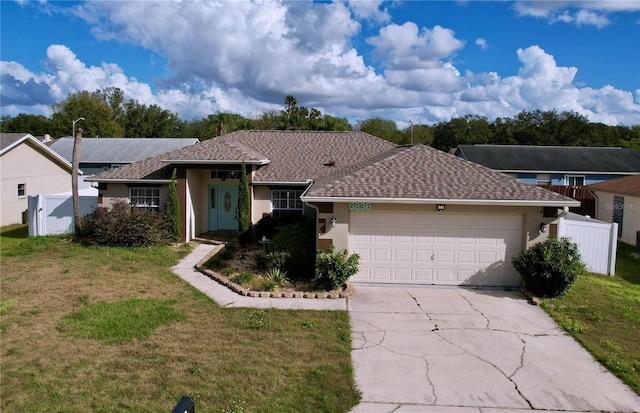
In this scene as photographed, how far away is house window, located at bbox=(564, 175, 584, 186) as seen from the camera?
113 feet

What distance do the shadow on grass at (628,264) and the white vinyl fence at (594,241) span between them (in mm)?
549

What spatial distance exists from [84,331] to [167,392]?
3.32 m

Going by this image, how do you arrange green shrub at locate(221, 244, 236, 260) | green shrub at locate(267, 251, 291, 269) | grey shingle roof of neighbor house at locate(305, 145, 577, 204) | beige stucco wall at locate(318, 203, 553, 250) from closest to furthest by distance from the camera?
grey shingle roof of neighbor house at locate(305, 145, 577, 204)
beige stucco wall at locate(318, 203, 553, 250)
green shrub at locate(267, 251, 291, 269)
green shrub at locate(221, 244, 236, 260)

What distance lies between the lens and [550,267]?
1129 cm

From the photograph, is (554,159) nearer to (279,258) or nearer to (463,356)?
(279,258)

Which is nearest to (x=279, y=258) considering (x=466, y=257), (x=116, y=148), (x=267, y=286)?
(x=267, y=286)

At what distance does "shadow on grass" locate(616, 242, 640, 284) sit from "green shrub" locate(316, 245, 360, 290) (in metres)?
8.82

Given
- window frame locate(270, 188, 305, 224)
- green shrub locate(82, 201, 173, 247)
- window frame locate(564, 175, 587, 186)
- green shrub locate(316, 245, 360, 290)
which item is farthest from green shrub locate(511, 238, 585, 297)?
window frame locate(564, 175, 587, 186)

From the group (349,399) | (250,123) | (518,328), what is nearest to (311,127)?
(250,123)

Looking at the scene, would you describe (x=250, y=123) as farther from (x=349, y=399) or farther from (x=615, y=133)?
Result: (x=615, y=133)

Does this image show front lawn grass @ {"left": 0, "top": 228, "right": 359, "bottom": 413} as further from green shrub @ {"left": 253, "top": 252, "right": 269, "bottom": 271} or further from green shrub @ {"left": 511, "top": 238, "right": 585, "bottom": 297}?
green shrub @ {"left": 511, "top": 238, "right": 585, "bottom": 297}

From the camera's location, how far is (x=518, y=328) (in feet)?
31.5

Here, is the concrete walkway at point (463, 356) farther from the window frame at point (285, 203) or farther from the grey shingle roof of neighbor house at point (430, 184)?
the window frame at point (285, 203)

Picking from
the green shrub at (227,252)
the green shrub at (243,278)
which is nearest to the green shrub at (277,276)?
the green shrub at (243,278)
